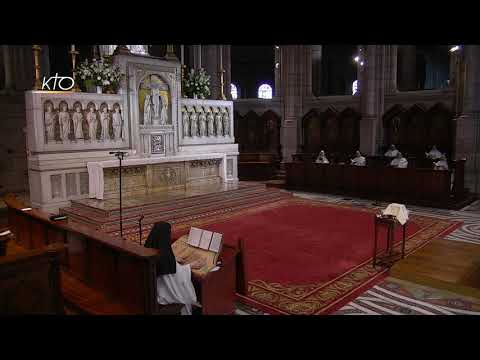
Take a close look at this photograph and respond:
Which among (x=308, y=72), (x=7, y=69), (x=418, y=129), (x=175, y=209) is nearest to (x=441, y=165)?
(x=418, y=129)

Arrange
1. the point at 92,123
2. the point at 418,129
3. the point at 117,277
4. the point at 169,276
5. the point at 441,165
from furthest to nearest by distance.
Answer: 1. the point at 418,129
2. the point at 441,165
3. the point at 92,123
4. the point at 117,277
5. the point at 169,276

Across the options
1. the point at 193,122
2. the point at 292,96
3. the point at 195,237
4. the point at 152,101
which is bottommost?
the point at 195,237

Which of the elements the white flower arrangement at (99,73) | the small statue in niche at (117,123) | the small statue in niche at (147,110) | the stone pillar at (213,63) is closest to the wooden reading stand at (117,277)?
the small statue in niche at (117,123)

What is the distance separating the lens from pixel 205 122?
43.9ft

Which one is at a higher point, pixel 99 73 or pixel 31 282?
pixel 99 73

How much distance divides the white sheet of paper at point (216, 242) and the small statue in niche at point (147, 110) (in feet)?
23.6

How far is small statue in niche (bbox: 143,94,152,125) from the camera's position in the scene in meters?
11.7

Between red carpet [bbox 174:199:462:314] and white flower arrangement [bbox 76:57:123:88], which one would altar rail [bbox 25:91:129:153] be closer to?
white flower arrangement [bbox 76:57:123:88]

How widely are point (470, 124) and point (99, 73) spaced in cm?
1118

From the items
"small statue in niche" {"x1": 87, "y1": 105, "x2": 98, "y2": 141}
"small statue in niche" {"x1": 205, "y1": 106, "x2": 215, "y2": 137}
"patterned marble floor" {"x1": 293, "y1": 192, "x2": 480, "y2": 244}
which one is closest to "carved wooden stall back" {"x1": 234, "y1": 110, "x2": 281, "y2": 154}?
"patterned marble floor" {"x1": 293, "y1": 192, "x2": 480, "y2": 244}

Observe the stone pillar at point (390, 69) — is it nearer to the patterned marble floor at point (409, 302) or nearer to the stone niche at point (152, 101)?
the stone niche at point (152, 101)

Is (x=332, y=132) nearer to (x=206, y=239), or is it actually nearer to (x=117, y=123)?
A: (x=117, y=123)

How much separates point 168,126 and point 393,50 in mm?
9503
